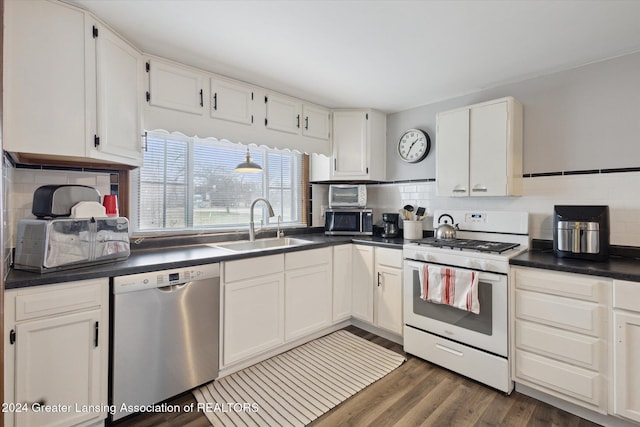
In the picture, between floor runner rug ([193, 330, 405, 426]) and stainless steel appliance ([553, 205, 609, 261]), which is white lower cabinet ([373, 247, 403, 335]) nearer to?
floor runner rug ([193, 330, 405, 426])

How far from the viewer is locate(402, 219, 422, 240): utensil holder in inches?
118

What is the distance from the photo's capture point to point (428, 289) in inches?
92.4

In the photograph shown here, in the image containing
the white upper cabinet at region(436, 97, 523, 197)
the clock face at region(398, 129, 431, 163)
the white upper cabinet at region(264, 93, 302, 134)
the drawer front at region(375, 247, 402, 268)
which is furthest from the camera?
the clock face at region(398, 129, 431, 163)

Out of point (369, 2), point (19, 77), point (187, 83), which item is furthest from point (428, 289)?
point (19, 77)

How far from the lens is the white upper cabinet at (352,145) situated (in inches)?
130

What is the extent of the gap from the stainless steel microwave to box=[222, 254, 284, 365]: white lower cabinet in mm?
996

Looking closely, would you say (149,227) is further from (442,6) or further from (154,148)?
(442,6)

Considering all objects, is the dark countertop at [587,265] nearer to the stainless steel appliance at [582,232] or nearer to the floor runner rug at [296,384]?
the stainless steel appliance at [582,232]

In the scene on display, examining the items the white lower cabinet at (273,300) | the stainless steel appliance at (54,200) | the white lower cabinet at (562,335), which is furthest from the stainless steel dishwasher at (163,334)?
the white lower cabinet at (562,335)

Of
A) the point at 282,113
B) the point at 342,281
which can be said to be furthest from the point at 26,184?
the point at 342,281

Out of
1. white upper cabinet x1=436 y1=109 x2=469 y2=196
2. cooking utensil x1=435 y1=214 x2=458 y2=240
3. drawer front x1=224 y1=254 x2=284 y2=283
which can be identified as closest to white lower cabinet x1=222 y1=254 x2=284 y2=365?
drawer front x1=224 y1=254 x2=284 y2=283

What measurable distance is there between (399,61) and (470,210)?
4.77ft

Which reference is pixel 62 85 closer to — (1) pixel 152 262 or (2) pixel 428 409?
(1) pixel 152 262

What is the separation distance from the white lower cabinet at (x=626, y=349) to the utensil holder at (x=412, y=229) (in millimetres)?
1510
